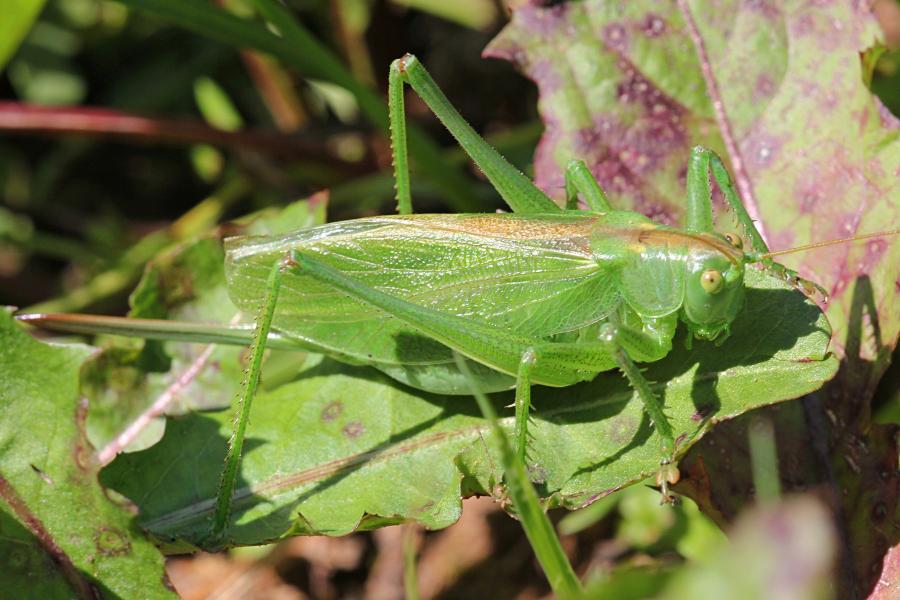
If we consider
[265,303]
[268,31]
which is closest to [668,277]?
[265,303]

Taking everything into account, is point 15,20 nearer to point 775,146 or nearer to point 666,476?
point 775,146

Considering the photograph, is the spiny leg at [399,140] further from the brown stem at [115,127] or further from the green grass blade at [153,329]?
the brown stem at [115,127]

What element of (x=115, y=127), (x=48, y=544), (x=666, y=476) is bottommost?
(x=48, y=544)

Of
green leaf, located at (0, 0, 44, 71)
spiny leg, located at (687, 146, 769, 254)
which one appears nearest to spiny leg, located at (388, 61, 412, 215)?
spiny leg, located at (687, 146, 769, 254)

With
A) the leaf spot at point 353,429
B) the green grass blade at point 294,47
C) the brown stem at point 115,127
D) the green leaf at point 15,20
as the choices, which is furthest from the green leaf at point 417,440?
the brown stem at point 115,127

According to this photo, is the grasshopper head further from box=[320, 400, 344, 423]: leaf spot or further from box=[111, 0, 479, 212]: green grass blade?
box=[111, 0, 479, 212]: green grass blade

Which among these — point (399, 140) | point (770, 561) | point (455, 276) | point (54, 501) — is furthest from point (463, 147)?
point (770, 561)
